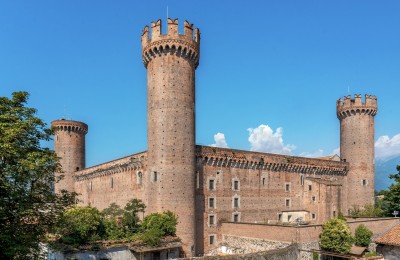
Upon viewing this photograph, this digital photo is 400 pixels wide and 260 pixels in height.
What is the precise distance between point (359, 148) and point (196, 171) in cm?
2462

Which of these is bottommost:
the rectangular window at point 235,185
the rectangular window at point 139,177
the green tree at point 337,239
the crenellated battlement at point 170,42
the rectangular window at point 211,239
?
the rectangular window at point 211,239

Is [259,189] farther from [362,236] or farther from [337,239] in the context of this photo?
[337,239]

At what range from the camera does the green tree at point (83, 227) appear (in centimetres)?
2303

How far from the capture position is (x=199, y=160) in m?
33.2

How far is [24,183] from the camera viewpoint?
15703mm

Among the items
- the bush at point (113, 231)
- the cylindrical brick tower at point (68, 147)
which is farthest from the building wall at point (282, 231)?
the cylindrical brick tower at point (68, 147)

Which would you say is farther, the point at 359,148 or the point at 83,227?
the point at 359,148

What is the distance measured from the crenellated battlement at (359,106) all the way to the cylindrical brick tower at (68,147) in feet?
114

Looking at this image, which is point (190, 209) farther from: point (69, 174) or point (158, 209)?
point (69, 174)

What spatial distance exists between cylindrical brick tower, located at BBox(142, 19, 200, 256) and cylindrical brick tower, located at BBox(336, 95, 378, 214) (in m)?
24.9

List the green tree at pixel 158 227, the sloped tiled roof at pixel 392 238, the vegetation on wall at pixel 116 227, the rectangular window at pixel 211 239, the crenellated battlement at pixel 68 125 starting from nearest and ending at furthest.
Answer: the sloped tiled roof at pixel 392 238 < the vegetation on wall at pixel 116 227 < the green tree at pixel 158 227 < the rectangular window at pixel 211 239 < the crenellated battlement at pixel 68 125

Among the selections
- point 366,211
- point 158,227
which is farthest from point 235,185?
point 366,211

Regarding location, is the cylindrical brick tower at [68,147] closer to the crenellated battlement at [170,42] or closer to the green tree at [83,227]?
the crenellated battlement at [170,42]

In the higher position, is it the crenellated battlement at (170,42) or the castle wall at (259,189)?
the crenellated battlement at (170,42)
